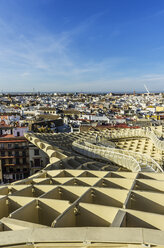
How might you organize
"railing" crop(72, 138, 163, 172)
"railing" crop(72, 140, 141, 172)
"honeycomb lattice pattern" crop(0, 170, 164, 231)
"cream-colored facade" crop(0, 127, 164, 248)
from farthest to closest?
"railing" crop(72, 140, 141, 172)
"railing" crop(72, 138, 163, 172)
"honeycomb lattice pattern" crop(0, 170, 164, 231)
"cream-colored facade" crop(0, 127, 164, 248)

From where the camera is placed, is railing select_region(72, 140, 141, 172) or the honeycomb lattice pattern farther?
railing select_region(72, 140, 141, 172)

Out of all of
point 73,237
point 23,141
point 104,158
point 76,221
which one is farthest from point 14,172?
point 73,237

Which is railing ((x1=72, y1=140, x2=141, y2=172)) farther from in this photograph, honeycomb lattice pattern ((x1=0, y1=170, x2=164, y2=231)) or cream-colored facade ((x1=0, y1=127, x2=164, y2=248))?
honeycomb lattice pattern ((x1=0, y1=170, x2=164, y2=231))

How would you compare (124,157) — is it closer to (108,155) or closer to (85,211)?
(108,155)

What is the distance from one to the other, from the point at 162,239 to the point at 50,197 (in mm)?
7381

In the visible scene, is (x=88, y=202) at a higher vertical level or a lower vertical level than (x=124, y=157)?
lower

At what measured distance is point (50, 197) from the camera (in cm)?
1249

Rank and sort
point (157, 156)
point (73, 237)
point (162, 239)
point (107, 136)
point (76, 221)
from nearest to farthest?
point (162, 239) < point (73, 237) < point (76, 221) < point (157, 156) < point (107, 136)

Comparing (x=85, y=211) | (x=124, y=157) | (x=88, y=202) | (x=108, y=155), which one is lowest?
(x=108, y=155)

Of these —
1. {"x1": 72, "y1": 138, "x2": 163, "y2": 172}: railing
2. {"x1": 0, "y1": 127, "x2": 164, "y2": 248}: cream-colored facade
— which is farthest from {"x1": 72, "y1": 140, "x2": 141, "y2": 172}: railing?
{"x1": 0, "y1": 127, "x2": 164, "y2": 248}: cream-colored facade

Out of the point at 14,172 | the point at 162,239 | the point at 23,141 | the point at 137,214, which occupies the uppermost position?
the point at 162,239

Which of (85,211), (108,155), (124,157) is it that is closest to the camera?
(85,211)

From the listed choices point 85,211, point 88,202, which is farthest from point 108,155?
point 85,211

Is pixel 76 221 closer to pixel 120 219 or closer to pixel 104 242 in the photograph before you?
Answer: pixel 120 219
